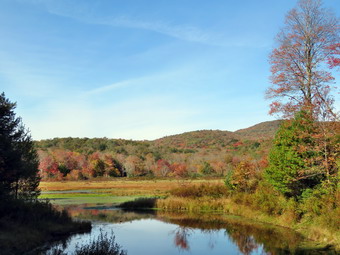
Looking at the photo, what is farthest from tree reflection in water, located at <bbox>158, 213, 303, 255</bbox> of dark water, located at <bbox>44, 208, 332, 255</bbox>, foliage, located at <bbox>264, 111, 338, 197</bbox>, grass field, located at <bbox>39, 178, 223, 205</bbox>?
grass field, located at <bbox>39, 178, 223, 205</bbox>

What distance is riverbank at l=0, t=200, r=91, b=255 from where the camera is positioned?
1706cm

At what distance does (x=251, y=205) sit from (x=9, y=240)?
74.8ft

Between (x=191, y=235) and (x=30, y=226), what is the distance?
11.3 m

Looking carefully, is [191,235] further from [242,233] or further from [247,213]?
[247,213]

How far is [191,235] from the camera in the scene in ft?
82.1

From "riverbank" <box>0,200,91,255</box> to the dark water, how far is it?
3.98 feet

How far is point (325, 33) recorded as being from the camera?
2728 cm

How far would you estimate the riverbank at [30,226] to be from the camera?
17.1 metres

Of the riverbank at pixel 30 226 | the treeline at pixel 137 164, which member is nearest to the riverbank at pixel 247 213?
the riverbank at pixel 30 226

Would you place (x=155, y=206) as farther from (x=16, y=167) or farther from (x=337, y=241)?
(x=337, y=241)

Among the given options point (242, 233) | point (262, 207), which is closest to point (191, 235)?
point (242, 233)

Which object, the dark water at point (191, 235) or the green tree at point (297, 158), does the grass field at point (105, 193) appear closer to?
the dark water at point (191, 235)

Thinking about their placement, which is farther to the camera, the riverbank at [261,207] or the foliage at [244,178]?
the foliage at [244,178]

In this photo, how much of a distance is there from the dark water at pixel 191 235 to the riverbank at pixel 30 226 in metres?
1.21
